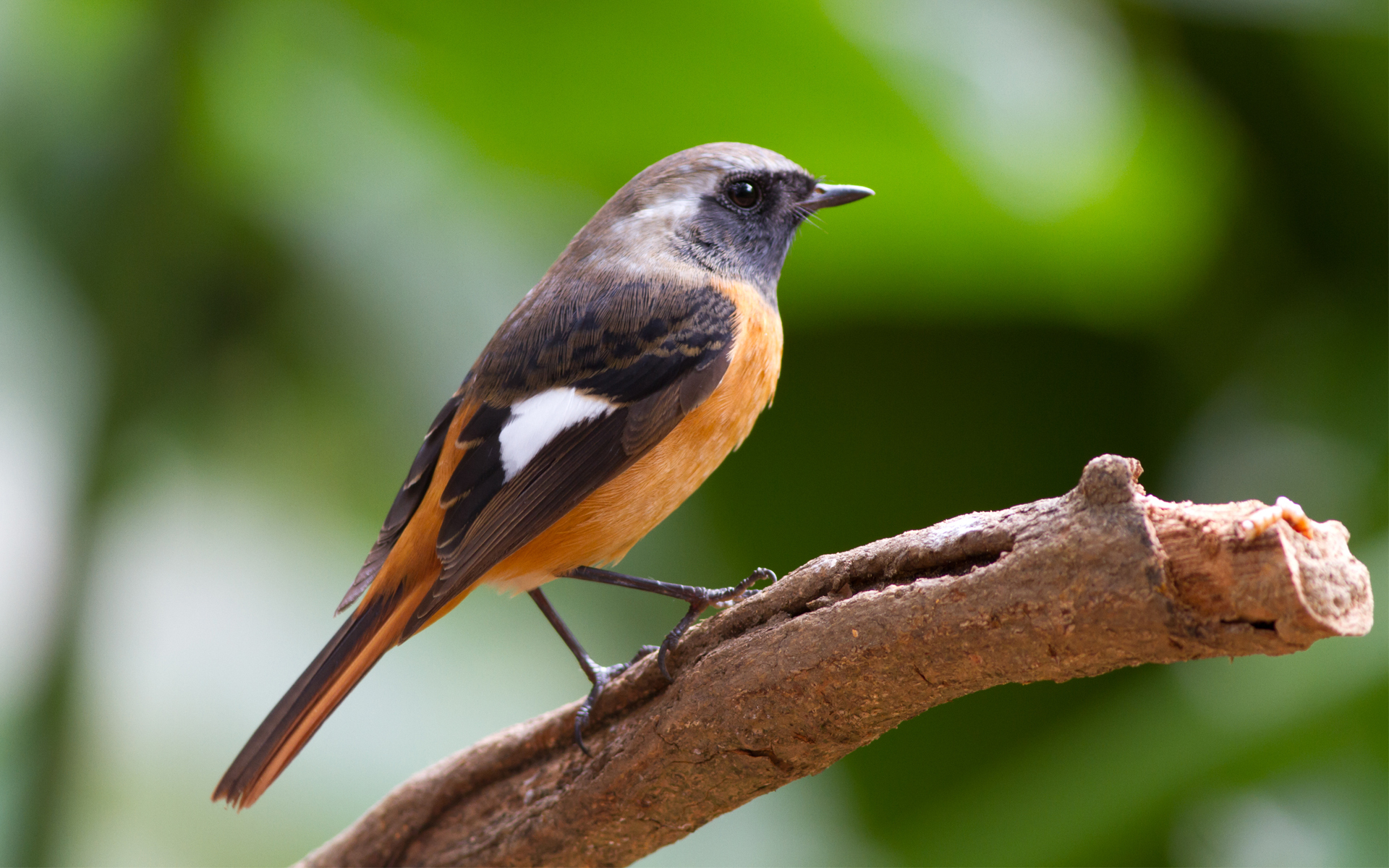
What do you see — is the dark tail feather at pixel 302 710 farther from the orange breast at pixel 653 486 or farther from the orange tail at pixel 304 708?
the orange breast at pixel 653 486

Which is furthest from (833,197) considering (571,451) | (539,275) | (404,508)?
(539,275)

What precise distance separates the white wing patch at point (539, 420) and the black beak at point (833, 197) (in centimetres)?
78

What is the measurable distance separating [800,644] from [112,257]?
2.84 metres

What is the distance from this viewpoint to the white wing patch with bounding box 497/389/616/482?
192 centimetres

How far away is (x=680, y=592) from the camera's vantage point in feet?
6.36

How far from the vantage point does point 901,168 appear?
10.8 feet

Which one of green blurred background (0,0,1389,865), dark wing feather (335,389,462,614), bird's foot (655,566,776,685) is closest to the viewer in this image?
bird's foot (655,566,776,685)

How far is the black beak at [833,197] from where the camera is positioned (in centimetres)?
240

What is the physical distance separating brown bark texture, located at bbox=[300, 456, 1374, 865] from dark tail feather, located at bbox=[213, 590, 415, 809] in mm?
322

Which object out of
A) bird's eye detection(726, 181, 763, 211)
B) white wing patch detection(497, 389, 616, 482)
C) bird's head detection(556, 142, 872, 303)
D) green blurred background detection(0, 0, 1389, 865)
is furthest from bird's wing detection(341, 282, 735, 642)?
green blurred background detection(0, 0, 1389, 865)

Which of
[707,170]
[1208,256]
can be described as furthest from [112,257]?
[1208,256]

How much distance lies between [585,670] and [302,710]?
0.52 m

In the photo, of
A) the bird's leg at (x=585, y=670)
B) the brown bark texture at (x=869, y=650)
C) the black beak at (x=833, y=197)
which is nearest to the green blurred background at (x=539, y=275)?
the black beak at (x=833, y=197)

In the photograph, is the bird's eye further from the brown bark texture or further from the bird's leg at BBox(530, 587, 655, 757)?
the brown bark texture
